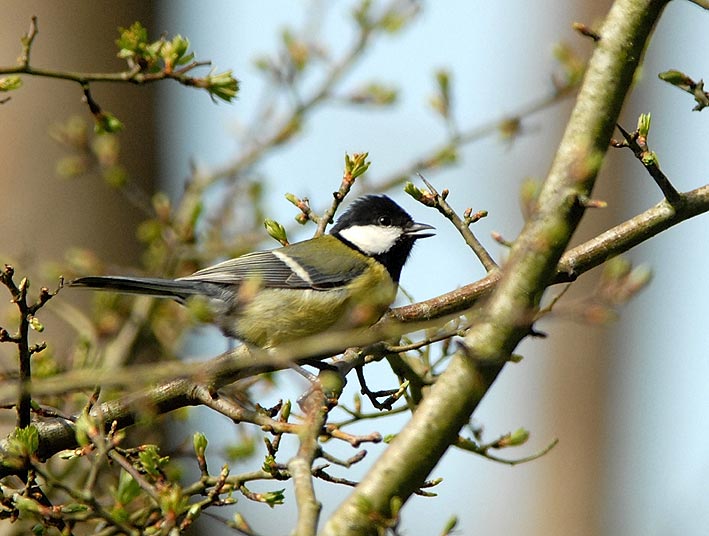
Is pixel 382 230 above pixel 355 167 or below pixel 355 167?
above

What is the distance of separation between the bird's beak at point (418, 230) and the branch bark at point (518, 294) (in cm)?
171

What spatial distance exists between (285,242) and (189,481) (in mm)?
1622

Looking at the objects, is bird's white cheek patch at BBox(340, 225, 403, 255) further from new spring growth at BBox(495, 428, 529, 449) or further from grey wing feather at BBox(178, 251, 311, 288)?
new spring growth at BBox(495, 428, 529, 449)

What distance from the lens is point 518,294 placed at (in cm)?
169

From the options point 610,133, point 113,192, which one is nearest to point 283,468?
point 610,133

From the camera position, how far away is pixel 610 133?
183 cm

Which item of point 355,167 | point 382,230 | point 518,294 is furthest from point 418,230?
point 518,294

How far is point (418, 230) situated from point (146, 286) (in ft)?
4.00

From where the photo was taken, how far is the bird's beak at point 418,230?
3.58 meters

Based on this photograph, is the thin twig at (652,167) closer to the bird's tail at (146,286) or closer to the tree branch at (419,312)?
the tree branch at (419,312)

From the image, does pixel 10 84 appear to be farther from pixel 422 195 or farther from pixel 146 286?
pixel 422 195

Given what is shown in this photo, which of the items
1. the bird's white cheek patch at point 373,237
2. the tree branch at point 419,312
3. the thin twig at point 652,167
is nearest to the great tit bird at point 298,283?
the bird's white cheek patch at point 373,237

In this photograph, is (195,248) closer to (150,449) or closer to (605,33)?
(150,449)

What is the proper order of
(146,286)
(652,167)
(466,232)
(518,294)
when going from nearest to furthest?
(518,294)
(652,167)
(466,232)
(146,286)
